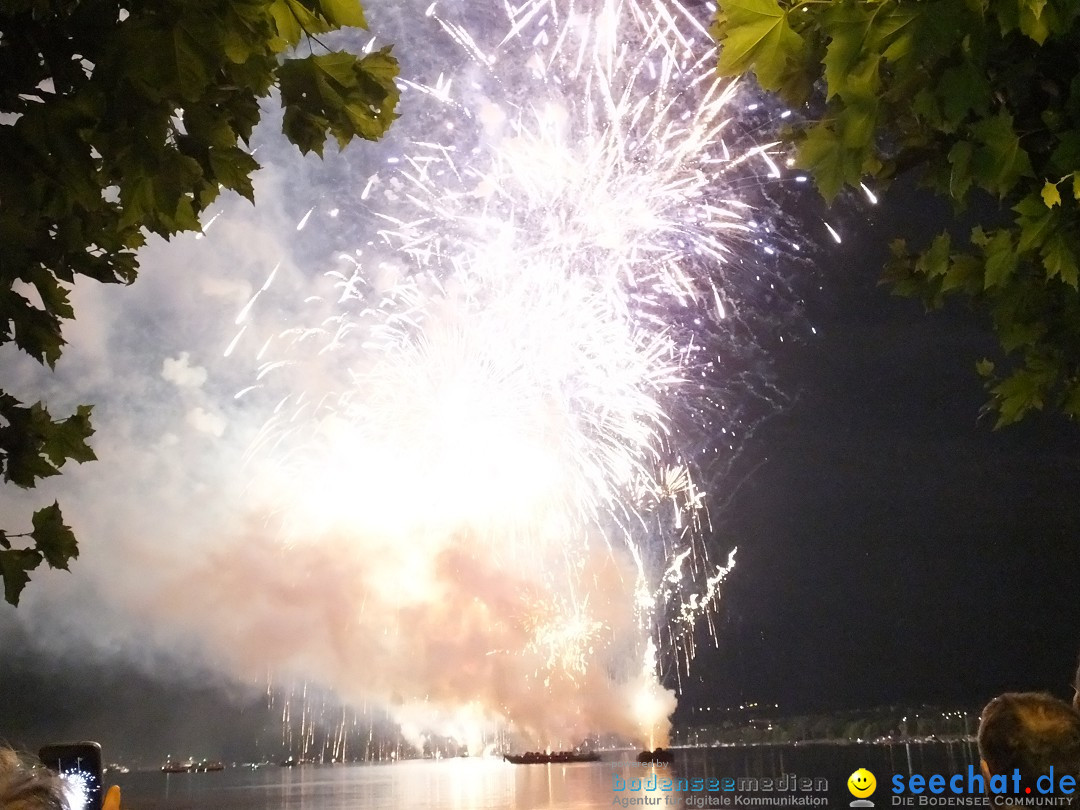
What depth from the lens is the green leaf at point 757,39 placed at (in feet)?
9.16

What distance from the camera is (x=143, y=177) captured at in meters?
2.52

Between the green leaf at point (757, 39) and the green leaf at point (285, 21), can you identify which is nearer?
the green leaf at point (285, 21)

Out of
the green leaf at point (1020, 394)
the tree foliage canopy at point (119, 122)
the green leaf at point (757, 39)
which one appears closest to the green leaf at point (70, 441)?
the tree foliage canopy at point (119, 122)

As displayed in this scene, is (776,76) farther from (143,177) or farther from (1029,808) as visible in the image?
(1029,808)

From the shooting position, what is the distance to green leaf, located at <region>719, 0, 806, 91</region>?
2793 mm

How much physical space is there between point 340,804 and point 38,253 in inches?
3978

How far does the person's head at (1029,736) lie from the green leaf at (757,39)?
8.54 ft

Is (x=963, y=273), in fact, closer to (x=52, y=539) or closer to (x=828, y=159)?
(x=828, y=159)

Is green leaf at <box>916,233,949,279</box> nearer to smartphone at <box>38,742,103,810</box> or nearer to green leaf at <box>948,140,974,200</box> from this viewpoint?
green leaf at <box>948,140,974,200</box>

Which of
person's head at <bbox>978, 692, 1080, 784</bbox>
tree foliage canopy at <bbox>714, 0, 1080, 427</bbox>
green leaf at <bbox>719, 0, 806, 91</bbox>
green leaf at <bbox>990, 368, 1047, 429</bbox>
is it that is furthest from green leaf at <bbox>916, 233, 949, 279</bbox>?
person's head at <bbox>978, 692, 1080, 784</bbox>

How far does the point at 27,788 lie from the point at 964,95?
12.1 ft

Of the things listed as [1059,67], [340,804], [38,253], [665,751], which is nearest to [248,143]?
[38,253]

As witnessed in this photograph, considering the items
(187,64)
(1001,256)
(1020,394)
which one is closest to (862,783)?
(1020,394)

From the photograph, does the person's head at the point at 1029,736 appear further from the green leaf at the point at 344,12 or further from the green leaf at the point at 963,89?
the green leaf at the point at 344,12
